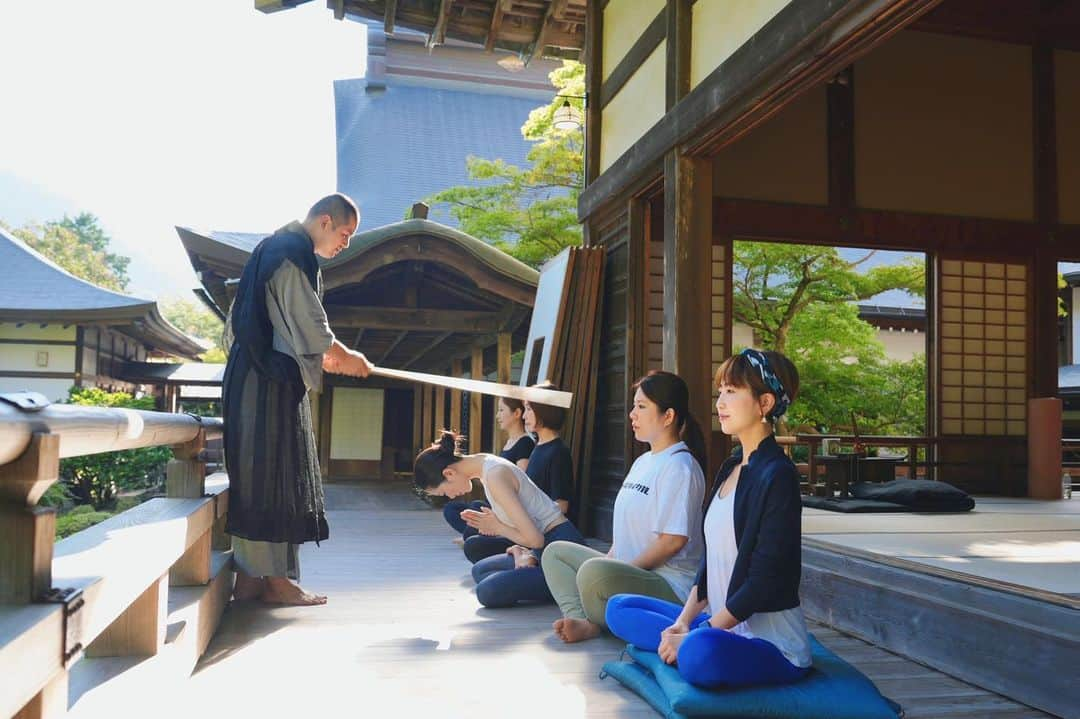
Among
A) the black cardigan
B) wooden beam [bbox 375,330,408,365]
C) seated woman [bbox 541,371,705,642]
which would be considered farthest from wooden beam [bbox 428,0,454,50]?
the black cardigan

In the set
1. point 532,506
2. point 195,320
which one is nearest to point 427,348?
point 532,506

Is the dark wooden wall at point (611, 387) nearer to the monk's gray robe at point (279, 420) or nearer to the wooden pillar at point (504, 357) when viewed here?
the wooden pillar at point (504, 357)

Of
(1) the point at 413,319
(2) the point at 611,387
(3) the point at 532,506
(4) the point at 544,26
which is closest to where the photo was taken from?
(3) the point at 532,506

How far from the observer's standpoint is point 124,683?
2.07 m

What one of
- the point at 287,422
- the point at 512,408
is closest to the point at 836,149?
the point at 512,408

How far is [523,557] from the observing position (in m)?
4.12

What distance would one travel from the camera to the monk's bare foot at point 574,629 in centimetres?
329

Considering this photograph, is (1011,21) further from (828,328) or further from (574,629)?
(574,629)

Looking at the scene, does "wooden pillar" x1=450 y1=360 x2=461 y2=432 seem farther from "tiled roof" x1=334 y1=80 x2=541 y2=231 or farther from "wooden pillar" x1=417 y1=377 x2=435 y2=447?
"tiled roof" x1=334 y1=80 x2=541 y2=231

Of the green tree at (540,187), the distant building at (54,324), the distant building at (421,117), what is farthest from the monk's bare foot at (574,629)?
the distant building at (421,117)

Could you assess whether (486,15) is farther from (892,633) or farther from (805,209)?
(892,633)

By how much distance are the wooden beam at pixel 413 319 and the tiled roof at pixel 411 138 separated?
14.5 m

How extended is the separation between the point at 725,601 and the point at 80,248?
48635 millimetres

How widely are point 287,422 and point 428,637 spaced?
0.97 metres
